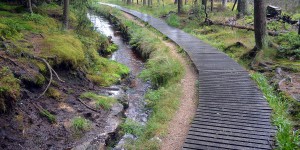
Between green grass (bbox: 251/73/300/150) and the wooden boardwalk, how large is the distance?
0.21 meters

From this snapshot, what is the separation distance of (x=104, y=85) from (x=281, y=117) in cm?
837

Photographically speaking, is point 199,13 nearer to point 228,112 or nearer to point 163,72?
point 163,72

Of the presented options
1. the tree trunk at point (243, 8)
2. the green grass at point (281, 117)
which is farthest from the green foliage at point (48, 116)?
the tree trunk at point (243, 8)

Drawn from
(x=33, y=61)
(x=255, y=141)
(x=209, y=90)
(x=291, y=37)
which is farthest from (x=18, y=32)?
(x=291, y=37)

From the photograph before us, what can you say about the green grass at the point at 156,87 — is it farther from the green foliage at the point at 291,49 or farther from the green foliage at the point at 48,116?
the green foliage at the point at 291,49

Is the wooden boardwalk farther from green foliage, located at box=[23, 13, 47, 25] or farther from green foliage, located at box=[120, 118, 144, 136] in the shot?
green foliage, located at box=[23, 13, 47, 25]

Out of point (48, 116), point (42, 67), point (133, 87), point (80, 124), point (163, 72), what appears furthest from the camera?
point (133, 87)

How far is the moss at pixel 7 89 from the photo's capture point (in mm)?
8922

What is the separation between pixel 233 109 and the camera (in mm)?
9844

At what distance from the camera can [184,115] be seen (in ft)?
34.8

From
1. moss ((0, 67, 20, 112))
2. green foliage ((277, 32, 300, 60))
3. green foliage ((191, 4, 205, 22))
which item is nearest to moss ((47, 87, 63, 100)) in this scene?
moss ((0, 67, 20, 112))

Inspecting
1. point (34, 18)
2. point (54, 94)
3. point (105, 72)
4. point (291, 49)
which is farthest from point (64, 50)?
point (291, 49)

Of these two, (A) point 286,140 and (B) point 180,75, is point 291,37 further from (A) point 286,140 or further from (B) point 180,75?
(A) point 286,140

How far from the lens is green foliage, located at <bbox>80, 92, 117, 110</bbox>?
12.0 meters
